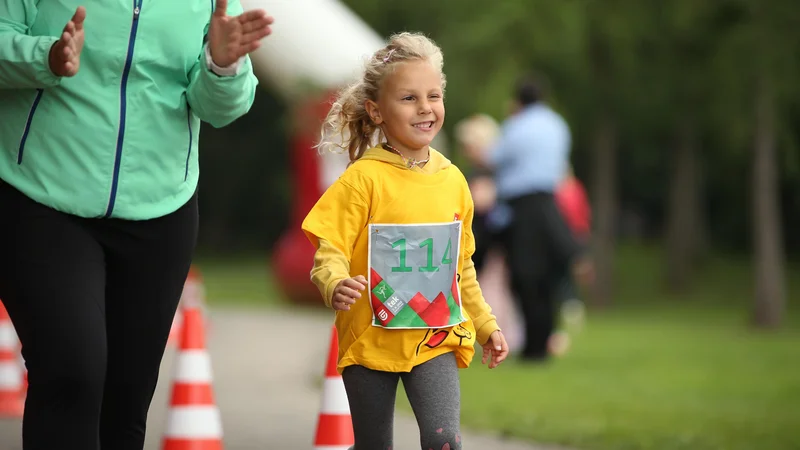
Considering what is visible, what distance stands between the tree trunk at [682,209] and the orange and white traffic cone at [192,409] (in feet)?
59.0

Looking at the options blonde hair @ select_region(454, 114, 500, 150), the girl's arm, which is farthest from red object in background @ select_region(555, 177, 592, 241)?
the girl's arm

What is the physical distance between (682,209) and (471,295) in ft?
66.4

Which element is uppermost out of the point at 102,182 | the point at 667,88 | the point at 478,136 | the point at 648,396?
the point at 667,88

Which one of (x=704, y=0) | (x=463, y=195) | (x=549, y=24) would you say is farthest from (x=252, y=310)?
(x=463, y=195)

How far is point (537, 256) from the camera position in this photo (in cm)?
1087

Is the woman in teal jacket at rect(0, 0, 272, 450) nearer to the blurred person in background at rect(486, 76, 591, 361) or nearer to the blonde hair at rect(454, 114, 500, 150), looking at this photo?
the blurred person in background at rect(486, 76, 591, 361)

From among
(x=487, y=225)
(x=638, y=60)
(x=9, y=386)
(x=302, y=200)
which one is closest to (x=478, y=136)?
(x=487, y=225)

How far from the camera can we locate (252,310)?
17.4 meters

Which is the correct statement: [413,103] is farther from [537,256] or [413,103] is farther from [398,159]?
[537,256]

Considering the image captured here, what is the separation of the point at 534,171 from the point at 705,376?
1.99m

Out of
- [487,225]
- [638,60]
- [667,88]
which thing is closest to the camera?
[487,225]

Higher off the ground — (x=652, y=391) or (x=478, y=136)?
(x=478, y=136)

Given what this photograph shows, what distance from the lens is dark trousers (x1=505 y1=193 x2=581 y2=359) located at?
10820 mm

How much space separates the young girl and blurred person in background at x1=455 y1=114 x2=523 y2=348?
662 cm
